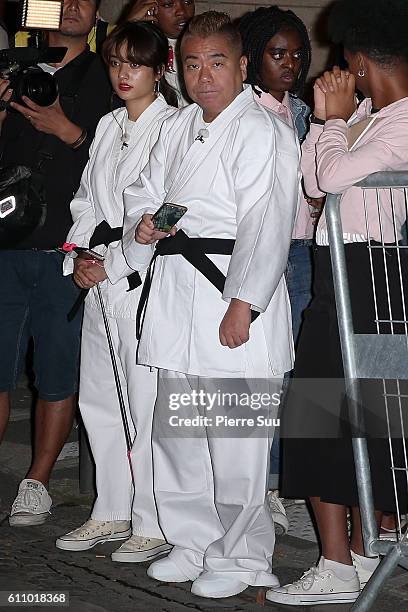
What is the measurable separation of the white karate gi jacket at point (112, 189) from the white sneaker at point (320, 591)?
1.22 metres

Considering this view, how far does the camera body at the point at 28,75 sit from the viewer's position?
4.73 meters

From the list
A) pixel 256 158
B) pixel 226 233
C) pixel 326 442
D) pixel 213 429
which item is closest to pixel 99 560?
pixel 213 429

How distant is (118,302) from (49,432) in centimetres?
84

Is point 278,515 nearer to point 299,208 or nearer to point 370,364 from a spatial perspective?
point 299,208

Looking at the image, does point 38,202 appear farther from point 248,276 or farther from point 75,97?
point 248,276

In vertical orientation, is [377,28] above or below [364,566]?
above

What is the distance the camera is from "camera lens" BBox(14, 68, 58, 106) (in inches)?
186

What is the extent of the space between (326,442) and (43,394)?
1594 mm

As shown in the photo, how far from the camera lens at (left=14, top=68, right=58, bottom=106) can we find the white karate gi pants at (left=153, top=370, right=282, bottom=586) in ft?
4.43

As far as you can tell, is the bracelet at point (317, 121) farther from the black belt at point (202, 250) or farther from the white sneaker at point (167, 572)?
the white sneaker at point (167, 572)

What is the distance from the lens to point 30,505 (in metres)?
4.90

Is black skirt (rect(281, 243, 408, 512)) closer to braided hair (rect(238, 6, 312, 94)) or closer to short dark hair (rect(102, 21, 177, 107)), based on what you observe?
short dark hair (rect(102, 21, 177, 107))

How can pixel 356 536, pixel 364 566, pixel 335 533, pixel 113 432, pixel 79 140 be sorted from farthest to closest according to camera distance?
pixel 79 140 → pixel 113 432 → pixel 356 536 → pixel 364 566 → pixel 335 533

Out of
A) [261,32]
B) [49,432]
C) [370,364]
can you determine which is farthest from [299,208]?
[370,364]
